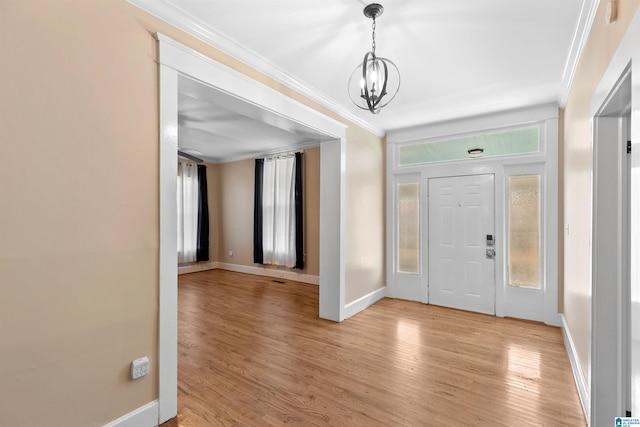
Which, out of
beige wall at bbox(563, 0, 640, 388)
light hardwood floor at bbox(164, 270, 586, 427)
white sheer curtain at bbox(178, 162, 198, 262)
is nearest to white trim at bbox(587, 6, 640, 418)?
beige wall at bbox(563, 0, 640, 388)

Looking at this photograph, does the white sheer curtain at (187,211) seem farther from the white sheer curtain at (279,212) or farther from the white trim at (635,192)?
the white trim at (635,192)

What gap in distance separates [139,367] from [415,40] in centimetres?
304

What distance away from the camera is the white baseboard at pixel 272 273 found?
5.95m

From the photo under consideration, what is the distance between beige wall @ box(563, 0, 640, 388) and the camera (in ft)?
5.54

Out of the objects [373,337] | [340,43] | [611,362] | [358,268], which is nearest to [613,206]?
[611,362]

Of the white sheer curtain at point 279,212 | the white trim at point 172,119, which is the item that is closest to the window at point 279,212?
the white sheer curtain at point 279,212

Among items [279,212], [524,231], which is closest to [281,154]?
[279,212]

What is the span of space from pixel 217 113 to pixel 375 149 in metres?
2.40

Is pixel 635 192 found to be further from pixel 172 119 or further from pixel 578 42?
pixel 172 119

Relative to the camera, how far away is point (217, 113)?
400 centimetres

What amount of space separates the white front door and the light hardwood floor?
0.28 meters

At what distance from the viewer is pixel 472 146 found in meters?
4.21

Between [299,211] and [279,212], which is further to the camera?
[279,212]

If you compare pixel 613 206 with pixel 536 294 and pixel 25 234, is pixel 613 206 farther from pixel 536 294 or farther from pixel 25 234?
pixel 25 234
